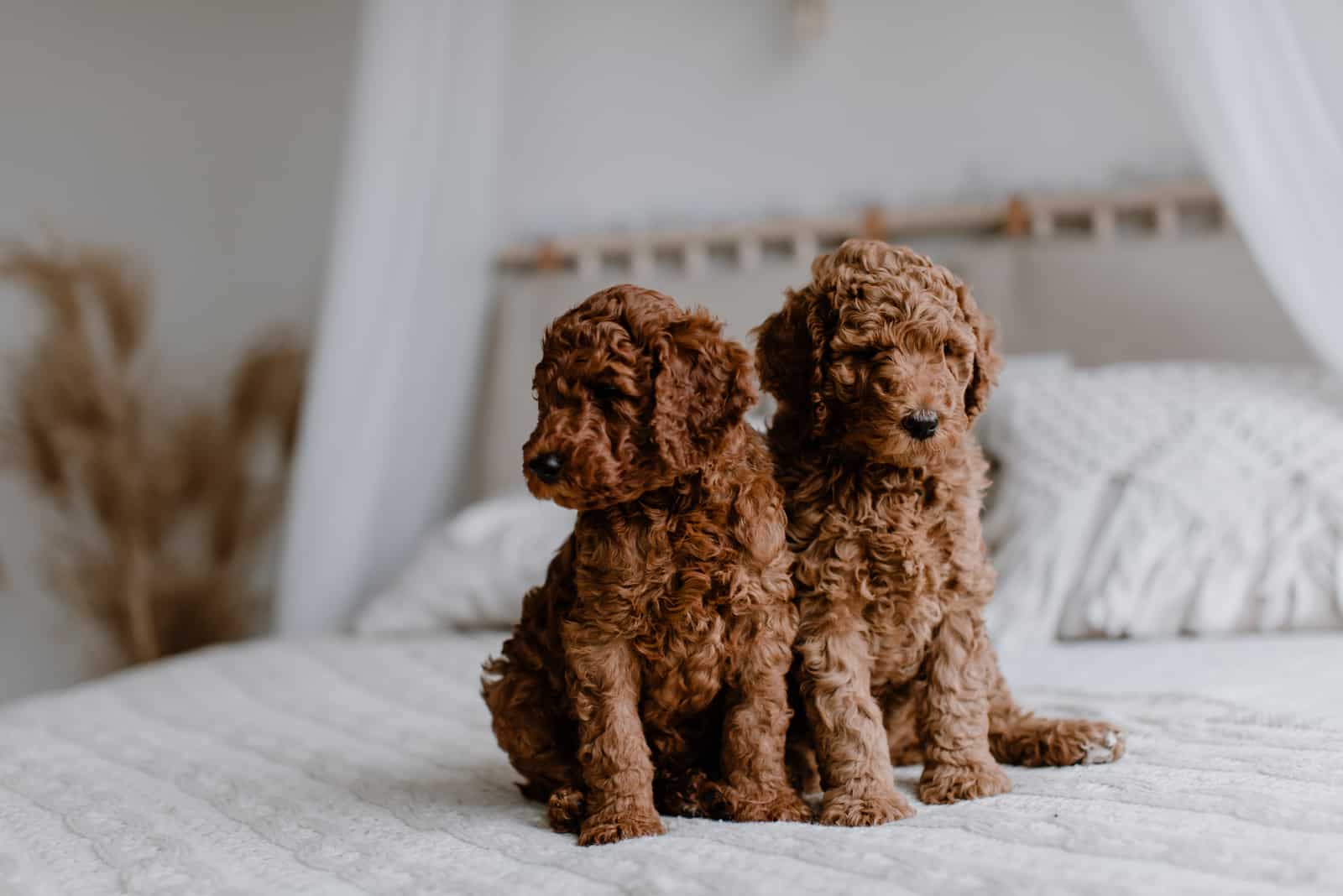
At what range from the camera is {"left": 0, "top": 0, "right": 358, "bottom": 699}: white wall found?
11.4 feet

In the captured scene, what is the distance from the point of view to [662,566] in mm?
1089

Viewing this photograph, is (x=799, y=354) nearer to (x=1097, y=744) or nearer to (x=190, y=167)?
(x=1097, y=744)

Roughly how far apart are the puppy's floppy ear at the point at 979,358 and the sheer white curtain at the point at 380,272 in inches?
68.1

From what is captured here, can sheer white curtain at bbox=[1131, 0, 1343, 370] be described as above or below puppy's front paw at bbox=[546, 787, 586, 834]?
above

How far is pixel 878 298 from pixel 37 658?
3.31m

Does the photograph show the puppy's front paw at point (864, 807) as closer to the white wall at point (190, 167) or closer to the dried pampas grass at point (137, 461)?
the dried pampas grass at point (137, 461)

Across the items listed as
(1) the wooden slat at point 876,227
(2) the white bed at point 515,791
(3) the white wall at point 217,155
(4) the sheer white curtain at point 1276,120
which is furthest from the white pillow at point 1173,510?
(3) the white wall at point 217,155

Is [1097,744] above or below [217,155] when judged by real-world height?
below

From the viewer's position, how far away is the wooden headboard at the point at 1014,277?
255cm

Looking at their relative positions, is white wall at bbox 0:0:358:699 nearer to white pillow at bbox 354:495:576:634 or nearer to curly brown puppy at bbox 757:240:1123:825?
white pillow at bbox 354:495:576:634

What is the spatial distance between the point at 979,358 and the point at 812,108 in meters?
2.13

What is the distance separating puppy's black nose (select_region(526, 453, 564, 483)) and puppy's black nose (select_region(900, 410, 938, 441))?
0.32 meters

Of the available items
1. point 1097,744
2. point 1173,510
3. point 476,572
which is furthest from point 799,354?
point 476,572

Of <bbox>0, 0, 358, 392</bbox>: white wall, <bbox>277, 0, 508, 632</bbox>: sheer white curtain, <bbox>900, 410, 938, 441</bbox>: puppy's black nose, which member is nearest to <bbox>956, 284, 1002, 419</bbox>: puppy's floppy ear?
<bbox>900, 410, 938, 441</bbox>: puppy's black nose
